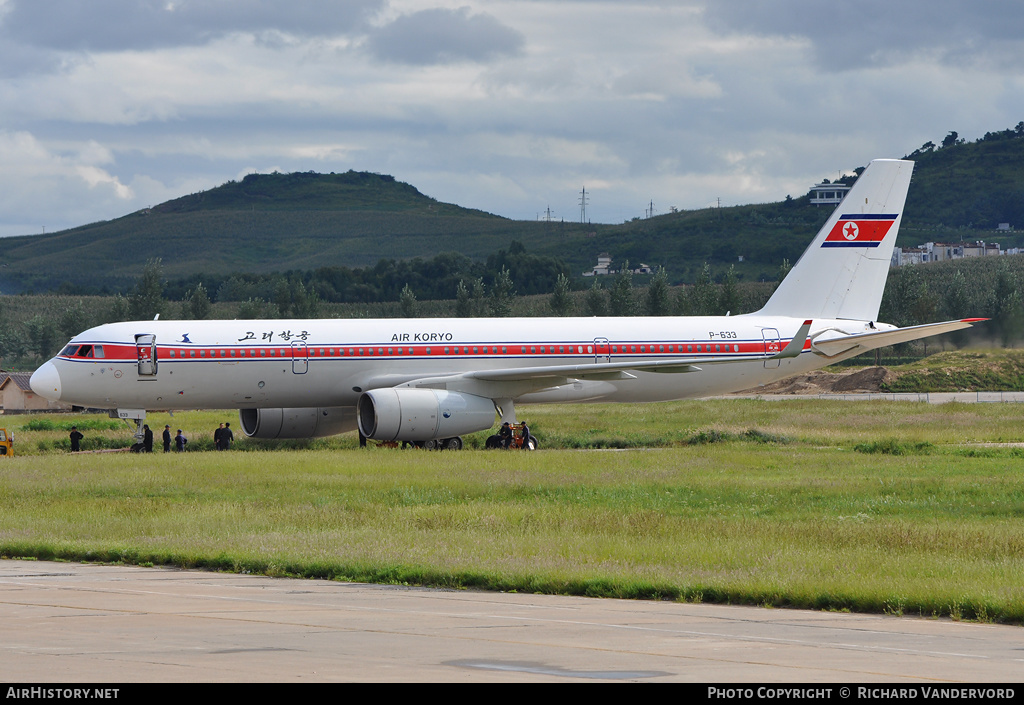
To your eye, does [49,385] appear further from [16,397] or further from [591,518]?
[16,397]

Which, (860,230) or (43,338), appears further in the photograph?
(43,338)

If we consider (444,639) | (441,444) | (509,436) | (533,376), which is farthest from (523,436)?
(444,639)

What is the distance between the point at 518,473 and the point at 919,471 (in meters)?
9.12

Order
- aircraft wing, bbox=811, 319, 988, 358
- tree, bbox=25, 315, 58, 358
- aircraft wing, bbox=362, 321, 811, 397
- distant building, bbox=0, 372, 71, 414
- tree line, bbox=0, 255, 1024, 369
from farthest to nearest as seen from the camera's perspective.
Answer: tree, bbox=25, 315, 58, 358, tree line, bbox=0, 255, 1024, 369, distant building, bbox=0, 372, 71, 414, aircraft wing, bbox=811, 319, 988, 358, aircraft wing, bbox=362, 321, 811, 397

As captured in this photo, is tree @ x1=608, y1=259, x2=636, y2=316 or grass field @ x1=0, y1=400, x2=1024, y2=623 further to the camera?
tree @ x1=608, y1=259, x2=636, y2=316

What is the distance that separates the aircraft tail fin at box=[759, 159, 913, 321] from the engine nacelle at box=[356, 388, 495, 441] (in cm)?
1243

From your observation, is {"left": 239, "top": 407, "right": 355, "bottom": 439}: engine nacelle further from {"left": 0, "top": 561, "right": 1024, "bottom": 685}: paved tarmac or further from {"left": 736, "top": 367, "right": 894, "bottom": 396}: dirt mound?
{"left": 736, "top": 367, "right": 894, "bottom": 396}: dirt mound

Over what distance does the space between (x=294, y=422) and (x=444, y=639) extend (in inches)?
1150

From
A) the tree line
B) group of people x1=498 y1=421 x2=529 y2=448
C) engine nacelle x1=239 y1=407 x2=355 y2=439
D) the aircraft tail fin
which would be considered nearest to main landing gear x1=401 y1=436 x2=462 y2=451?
group of people x1=498 y1=421 x2=529 y2=448

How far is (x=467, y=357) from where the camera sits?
38531mm

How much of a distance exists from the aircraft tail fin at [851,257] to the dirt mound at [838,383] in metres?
32.7

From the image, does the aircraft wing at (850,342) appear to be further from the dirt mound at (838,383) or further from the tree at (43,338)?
the tree at (43,338)

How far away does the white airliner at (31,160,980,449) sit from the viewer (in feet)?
119

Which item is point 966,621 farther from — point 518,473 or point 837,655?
point 518,473
